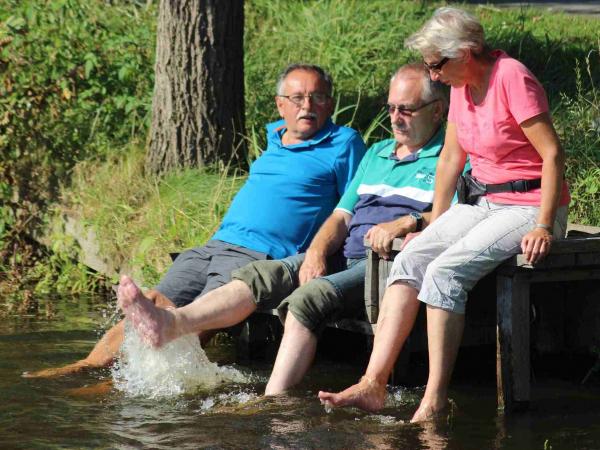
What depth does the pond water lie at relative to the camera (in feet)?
16.4

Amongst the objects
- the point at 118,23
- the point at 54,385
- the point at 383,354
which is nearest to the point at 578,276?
the point at 383,354

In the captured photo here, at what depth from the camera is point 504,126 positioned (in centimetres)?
530

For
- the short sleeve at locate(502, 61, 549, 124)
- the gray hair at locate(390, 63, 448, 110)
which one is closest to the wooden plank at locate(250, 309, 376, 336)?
the gray hair at locate(390, 63, 448, 110)

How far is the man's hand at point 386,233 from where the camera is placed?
562 cm

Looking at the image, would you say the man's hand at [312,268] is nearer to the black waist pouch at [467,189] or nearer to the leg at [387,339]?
the leg at [387,339]

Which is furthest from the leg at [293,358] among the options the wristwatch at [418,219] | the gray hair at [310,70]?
the gray hair at [310,70]

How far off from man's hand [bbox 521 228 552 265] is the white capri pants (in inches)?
4.7

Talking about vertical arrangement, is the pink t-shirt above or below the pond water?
above

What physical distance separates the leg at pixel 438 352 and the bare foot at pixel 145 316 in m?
1.31

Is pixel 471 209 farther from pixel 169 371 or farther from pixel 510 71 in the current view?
pixel 169 371

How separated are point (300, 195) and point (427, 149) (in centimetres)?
78

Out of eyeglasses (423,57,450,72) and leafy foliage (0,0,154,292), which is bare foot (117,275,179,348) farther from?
leafy foliage (0,0,154,292)

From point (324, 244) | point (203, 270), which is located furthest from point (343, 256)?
point (203, 270)

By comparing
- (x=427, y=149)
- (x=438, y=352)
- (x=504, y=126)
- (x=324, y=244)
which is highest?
(x=504, y=126)
